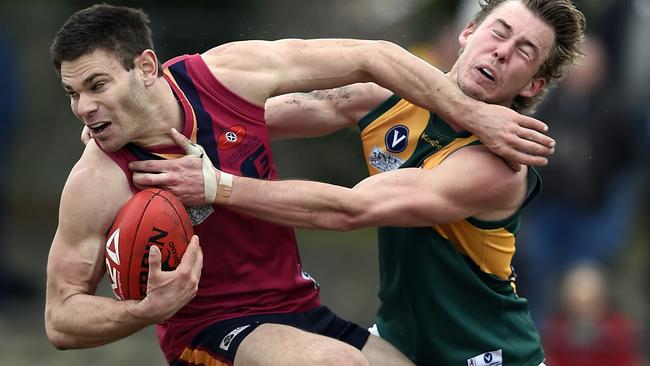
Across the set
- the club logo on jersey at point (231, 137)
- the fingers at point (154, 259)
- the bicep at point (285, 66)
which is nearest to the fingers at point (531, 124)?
the bicep at point (285, 66)

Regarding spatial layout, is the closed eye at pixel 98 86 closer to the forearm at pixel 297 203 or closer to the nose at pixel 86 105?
the nose at pixel 86 105

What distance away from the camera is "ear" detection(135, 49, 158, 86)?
6235 millimetres

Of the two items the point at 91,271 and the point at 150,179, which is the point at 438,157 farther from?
the point at 91,271

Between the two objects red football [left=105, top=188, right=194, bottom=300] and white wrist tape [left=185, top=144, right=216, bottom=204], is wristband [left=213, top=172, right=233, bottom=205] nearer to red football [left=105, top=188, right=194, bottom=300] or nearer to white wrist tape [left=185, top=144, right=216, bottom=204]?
white wrist tape [left=185, top=144, right=216, bottom=204]

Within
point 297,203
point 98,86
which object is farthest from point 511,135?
point 98,86

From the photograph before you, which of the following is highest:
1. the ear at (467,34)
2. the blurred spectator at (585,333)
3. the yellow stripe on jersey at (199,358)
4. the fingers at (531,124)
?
the ear at (467,34)

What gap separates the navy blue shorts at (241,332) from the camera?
648 centimetres

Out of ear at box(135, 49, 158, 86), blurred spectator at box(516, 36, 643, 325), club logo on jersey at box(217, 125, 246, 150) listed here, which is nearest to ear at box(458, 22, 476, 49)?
club logo on jersey at box(217, 125, 246, 150)

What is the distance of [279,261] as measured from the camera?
674 cm

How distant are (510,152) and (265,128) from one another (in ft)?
3.59

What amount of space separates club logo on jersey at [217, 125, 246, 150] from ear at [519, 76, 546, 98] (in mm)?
1394

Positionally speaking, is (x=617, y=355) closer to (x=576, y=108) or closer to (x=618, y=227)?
(x=618, y=227)

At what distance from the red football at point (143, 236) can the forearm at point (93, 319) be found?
0.34 feet

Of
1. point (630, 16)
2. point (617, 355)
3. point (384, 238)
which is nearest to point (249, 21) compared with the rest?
point (630, 16)
